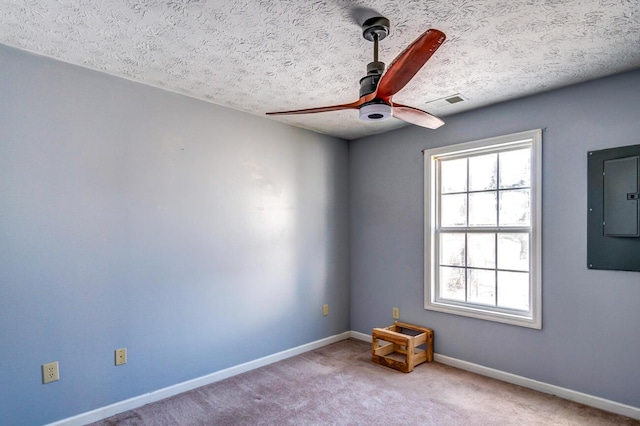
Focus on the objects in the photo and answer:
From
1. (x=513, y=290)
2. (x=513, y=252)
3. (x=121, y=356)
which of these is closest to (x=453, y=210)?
(x=513, y=252)

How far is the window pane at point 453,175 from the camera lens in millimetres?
3529

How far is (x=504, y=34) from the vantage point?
2059 mm

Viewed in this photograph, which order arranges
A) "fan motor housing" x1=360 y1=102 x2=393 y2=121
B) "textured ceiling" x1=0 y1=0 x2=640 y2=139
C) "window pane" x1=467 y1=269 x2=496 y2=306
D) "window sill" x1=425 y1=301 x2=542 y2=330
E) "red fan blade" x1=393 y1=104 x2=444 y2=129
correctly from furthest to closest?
1. "window pane" x1=467 y1=269 x2=496 y2=306
2. "window sill" x1=425 y1=301 x2=542 y2=330
3. "red fan blade" x1=393 y1=104 x2=444 y2=129
4. "fan motor housing" x1=360 y1=102 x2=393 y2=121
5. "textured ceiling" x1=0 y1=0 x2=640 y2=139

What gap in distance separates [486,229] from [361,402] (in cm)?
185

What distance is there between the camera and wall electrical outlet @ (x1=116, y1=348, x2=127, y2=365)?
258 cm

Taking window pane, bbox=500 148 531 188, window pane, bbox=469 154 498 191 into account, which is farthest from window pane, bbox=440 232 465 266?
window pane, bbox=500 148 531 188

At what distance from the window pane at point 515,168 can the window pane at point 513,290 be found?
0.78 m

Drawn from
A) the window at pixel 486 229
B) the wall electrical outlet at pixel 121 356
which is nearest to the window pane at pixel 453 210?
the window at pixel 486 229

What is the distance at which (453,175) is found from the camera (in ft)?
11.8

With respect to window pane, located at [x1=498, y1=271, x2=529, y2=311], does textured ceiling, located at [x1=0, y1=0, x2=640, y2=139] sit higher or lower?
higher

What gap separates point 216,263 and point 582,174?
9.75ft

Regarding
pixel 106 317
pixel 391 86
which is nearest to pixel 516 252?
pixel 391 86

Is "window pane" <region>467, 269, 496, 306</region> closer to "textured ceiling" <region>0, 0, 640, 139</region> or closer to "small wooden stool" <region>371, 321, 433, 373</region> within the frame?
"small wooden stool" <region>371, 321, 433, 373</region>

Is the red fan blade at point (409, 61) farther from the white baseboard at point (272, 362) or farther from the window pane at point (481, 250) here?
the white baseboard at point (272, 362)
